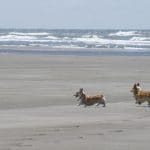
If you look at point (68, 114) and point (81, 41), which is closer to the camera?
point (68, 114)

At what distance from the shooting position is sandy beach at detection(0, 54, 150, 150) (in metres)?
12.0

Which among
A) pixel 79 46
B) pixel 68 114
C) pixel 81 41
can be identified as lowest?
pixel 81 41

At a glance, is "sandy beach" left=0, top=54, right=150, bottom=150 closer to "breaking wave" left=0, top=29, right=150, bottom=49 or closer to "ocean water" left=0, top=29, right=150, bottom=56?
"ocean water" left=0, top=29, right=150, bottom=56

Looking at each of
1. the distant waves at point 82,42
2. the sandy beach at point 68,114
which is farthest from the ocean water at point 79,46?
the sandy beach at point 68,114

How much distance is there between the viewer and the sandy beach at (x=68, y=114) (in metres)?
12.0

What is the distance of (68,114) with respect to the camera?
53.5 feet

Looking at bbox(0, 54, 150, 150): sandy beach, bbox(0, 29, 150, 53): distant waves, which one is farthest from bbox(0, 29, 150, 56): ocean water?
bbox(0, 54, 150, 150): sandy beach

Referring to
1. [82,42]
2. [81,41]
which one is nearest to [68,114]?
[82,42]

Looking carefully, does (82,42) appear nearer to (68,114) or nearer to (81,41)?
(81,41)

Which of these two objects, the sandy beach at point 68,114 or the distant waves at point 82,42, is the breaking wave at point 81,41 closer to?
the distant waves at point 82,42

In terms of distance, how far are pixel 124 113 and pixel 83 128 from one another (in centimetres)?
298

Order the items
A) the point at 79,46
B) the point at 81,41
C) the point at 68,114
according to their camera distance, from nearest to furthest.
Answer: the point at 68,114, the point at 79,46, the point at 81,41

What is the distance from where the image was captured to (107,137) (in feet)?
41.3

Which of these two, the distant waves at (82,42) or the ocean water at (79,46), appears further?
the distant waves at (82,42)
